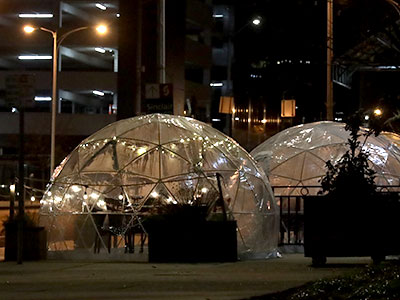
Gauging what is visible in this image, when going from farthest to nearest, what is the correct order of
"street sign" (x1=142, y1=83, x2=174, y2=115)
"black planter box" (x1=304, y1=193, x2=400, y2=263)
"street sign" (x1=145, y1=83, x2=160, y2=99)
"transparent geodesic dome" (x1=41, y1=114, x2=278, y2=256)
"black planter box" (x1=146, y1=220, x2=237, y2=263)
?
"street sign" (x1=145, y1=83, x2=160, y2=99) < "street sign" (x1=142, y1=83, x2=174, y2=115) < "transparent geodesic dome" (x1=41, y1=114, x2=278, y2=256) < "black planter box" (x1=146, y1=220, x2=237, y2=263) < "black planter box" (x1=304, y1=193, x2=400, y2=263)

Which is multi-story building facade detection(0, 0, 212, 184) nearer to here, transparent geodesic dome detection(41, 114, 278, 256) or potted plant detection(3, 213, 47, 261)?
transparent geodesic dome detection(41, 114, 278, 256)

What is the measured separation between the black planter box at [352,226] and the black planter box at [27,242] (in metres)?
5.35

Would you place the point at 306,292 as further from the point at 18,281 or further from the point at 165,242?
the point at 165,242

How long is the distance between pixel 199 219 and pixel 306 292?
6.13 metres

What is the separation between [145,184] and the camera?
18109 millimetres

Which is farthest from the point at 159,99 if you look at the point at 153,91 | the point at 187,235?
the point at 187,235

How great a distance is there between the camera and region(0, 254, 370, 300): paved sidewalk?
10.8m

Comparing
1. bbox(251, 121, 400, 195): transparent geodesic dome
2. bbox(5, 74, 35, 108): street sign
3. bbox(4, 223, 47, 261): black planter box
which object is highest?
bbox(5, 74, 35, 108): street sign

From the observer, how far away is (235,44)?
248 feet

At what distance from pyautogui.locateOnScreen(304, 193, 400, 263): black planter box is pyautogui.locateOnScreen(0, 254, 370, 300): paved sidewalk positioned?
1.21 ft

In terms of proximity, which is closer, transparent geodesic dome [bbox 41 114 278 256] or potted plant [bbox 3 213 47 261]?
potted plant [bbox 3 213 47 261]

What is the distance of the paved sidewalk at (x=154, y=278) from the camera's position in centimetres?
1079

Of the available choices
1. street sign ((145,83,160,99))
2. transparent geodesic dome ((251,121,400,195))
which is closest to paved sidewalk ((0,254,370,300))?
transparent geodesic dome ((251,121,400,195))

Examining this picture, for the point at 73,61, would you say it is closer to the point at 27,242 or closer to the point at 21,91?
the point at 27,242
